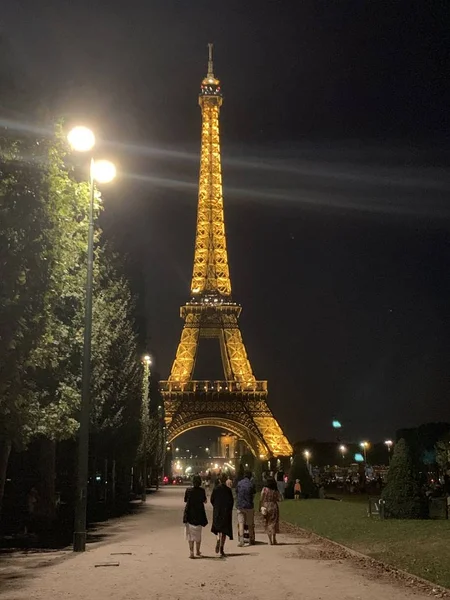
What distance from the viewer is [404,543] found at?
16609 millimetres

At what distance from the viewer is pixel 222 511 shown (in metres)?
16.3

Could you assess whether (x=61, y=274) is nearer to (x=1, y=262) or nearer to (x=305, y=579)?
(x=1, y=262)

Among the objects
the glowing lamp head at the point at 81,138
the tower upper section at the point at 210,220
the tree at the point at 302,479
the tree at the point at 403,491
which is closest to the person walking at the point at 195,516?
the glowing lamp head at the point at 81,138

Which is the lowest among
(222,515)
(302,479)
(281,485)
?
(222,515)

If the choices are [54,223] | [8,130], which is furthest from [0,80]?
[54,223]

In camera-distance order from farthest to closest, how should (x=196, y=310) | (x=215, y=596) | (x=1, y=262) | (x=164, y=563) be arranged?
(x=196, y=310)
(x=164, y=563)
(x=1, y=262)
(x=215, y=596)

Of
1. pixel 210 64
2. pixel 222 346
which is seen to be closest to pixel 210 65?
pixel 210 64

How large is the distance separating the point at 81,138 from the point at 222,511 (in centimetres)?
852

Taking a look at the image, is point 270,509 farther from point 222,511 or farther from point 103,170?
point 103,170

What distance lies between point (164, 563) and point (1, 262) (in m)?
6.68

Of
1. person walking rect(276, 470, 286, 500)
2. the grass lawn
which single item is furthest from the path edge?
person walking rect(276, 470, 286, 500)

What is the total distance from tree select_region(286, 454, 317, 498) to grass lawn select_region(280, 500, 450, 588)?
12821 mm

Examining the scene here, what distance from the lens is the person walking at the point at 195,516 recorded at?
51.5 ft

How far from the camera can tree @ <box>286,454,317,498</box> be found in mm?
41081
